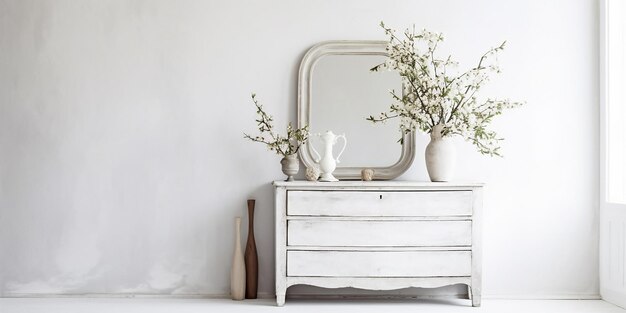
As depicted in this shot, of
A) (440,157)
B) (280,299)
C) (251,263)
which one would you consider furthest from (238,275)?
(440,157)

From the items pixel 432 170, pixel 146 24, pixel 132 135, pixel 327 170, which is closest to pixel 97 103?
pixel 132 135

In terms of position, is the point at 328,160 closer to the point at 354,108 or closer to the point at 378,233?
the point at 354,108

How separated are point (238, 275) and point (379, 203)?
995mm

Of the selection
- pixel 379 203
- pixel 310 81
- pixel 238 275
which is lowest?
pixel 238 275

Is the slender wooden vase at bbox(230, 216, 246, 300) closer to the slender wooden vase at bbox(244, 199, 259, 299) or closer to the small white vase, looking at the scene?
the slender wooden vase at bbox(244, 199, 259, 299)

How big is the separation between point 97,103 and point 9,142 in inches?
23.8

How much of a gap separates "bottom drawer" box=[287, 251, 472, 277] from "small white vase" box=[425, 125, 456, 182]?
47cm

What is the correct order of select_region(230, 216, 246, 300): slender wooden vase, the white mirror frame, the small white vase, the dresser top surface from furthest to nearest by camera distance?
1. the white mirror frame
2. select_region(230, 216, 246, 300): slender wooden vase
3. the small white vase
4. the dresser top surface

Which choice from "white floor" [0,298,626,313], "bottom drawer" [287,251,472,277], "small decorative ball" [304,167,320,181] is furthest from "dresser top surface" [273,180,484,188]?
"white floor" [0,298,626,313]

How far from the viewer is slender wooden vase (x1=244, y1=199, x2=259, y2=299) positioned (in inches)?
178

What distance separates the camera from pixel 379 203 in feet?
13.7

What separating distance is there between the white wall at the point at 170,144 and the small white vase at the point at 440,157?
0.31 meters

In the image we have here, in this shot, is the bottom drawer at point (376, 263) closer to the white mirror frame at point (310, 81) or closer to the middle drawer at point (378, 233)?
the middle drawer at point (378, 233)

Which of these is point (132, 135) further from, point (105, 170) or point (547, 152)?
point (547, 152)
